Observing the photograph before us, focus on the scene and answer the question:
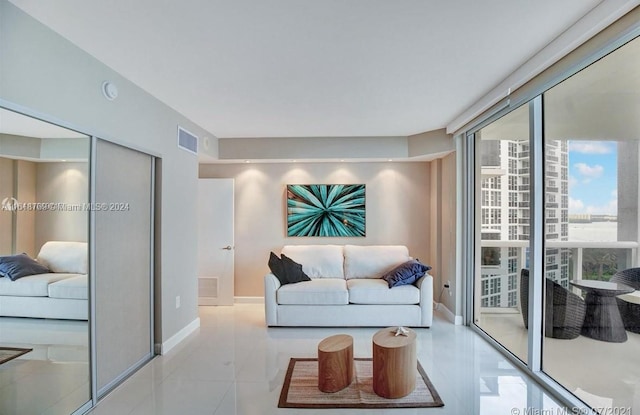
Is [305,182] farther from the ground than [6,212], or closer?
farther from the ground

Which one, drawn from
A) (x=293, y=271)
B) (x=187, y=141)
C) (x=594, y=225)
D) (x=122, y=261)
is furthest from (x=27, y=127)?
(x=594, y=225)

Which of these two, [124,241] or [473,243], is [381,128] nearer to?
[473,243]

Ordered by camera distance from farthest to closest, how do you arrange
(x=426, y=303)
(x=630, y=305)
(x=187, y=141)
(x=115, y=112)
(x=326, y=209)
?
(x=326, y=209) → (x=426, y=303) → (x=187, y=141) → (x=115, y=112) → (x=630, y=305)

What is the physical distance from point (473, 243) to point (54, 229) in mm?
4164

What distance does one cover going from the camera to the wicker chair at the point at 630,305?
1.92 meters

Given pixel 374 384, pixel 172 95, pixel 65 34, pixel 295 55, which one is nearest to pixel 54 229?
pixel 65 34

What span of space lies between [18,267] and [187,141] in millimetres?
2281

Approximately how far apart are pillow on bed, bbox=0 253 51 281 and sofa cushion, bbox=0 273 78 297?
0.03m

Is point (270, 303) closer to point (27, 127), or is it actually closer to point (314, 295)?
point (314, 295)

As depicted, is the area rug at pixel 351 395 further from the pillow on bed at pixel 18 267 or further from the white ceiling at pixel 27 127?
the white ceiling at pixel 27 127

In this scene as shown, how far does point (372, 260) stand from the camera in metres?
4.77

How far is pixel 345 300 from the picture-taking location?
4.07m

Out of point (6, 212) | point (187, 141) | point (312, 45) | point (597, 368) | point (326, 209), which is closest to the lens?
point (6, 212)

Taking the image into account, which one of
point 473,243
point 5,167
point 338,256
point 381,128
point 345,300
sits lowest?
point 345,300
